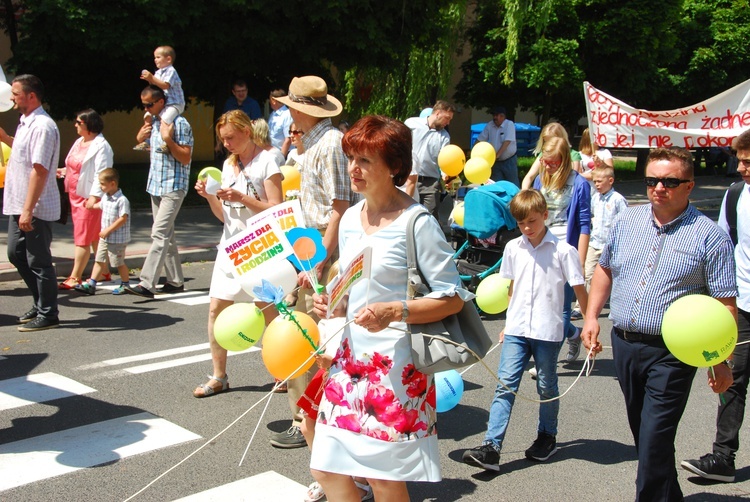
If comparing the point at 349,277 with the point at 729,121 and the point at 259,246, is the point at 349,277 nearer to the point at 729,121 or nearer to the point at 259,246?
the point at 259,246

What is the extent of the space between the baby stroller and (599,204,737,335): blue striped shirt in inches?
179

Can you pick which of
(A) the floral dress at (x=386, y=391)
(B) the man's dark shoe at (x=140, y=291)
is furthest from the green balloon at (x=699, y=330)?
(B) the man's dark shoe at (x=140, y=291)

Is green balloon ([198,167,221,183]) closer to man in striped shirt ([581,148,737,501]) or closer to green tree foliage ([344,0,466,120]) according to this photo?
man in striped shirt ([581,148,737,501])

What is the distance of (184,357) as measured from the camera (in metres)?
7.25

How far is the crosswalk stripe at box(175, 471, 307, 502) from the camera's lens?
14.9ft

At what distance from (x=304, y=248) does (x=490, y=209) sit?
4.81m

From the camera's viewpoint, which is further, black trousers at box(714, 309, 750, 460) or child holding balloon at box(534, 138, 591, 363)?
child holding balloon at box(534, 138, 591, 363)

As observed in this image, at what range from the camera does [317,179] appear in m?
5.26

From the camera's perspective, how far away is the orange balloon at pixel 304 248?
13.9 feet

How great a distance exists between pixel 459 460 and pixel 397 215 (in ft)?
7.25

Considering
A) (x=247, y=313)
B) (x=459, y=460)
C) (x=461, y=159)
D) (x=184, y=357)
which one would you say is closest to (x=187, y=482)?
(x=247, y=313)

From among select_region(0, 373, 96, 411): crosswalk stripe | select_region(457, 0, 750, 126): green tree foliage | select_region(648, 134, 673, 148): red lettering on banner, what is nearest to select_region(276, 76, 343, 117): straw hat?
select_region(0, 373, 96, 411): crosswalk stripe

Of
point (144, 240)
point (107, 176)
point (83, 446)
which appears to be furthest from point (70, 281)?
point (83, 446)

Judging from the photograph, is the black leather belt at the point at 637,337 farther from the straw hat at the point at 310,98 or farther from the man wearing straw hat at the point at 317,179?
the straw hat at the point at 310,98
